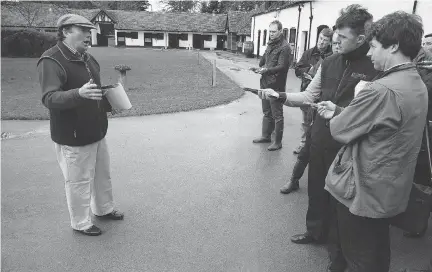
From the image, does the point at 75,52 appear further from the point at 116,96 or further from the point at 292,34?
the point at 292,34

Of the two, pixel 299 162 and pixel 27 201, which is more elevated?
pixel 299 162

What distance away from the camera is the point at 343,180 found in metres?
2.26

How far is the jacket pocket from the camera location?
222cm

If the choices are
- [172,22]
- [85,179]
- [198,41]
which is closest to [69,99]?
[85,179]

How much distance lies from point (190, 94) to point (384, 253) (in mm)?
9929

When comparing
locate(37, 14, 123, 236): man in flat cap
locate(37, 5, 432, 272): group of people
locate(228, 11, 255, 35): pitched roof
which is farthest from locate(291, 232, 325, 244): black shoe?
locate(228, 11, 255, 35): pitched roof

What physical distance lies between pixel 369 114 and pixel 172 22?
57621 millimetres

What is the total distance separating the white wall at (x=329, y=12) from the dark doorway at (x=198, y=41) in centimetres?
2214

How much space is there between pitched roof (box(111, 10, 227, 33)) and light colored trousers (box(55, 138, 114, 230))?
5358 centimetres

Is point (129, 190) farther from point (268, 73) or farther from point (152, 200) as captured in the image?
point (268, 73)

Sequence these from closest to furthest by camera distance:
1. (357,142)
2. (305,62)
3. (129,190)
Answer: (357,142) → (129,190) → (305,62)

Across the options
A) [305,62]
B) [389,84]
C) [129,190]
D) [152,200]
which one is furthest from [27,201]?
[305,62]

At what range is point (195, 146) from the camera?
21.3ft

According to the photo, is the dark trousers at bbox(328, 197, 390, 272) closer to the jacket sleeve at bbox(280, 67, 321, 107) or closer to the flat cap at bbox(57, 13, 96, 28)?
the jacket sleeve at bbox(280, 67, 321, 107)
